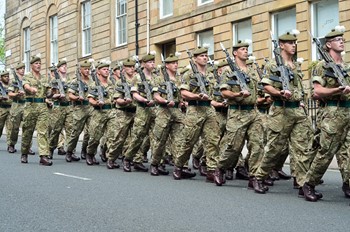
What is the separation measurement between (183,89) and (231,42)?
529 inches

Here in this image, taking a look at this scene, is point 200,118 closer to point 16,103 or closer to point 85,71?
point 85,71

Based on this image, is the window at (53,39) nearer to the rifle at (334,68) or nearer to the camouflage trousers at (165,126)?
the camouflage trousers at (165,126)

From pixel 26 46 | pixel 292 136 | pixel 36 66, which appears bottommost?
pixel 292 136

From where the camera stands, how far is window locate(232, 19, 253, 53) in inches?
910

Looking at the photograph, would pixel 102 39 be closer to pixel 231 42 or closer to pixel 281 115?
pixel 231 42

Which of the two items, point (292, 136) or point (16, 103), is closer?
point (292, 136)

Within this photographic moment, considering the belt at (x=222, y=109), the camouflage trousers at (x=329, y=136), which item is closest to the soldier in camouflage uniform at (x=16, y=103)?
the belt at (x=222, y=109)

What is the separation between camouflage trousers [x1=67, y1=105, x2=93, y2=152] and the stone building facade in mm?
7489

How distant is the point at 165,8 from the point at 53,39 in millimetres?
12206

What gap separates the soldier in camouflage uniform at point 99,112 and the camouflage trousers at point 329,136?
5956 mm

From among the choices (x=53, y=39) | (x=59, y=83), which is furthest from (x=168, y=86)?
(x=53, y=39)

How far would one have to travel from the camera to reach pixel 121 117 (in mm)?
12641

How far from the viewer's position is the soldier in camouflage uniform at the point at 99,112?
13.6 m

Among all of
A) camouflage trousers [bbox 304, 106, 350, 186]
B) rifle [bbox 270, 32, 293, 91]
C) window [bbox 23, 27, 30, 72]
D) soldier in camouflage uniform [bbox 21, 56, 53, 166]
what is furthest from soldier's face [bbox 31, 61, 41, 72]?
window [bbox 23, 27, 30, 72]
